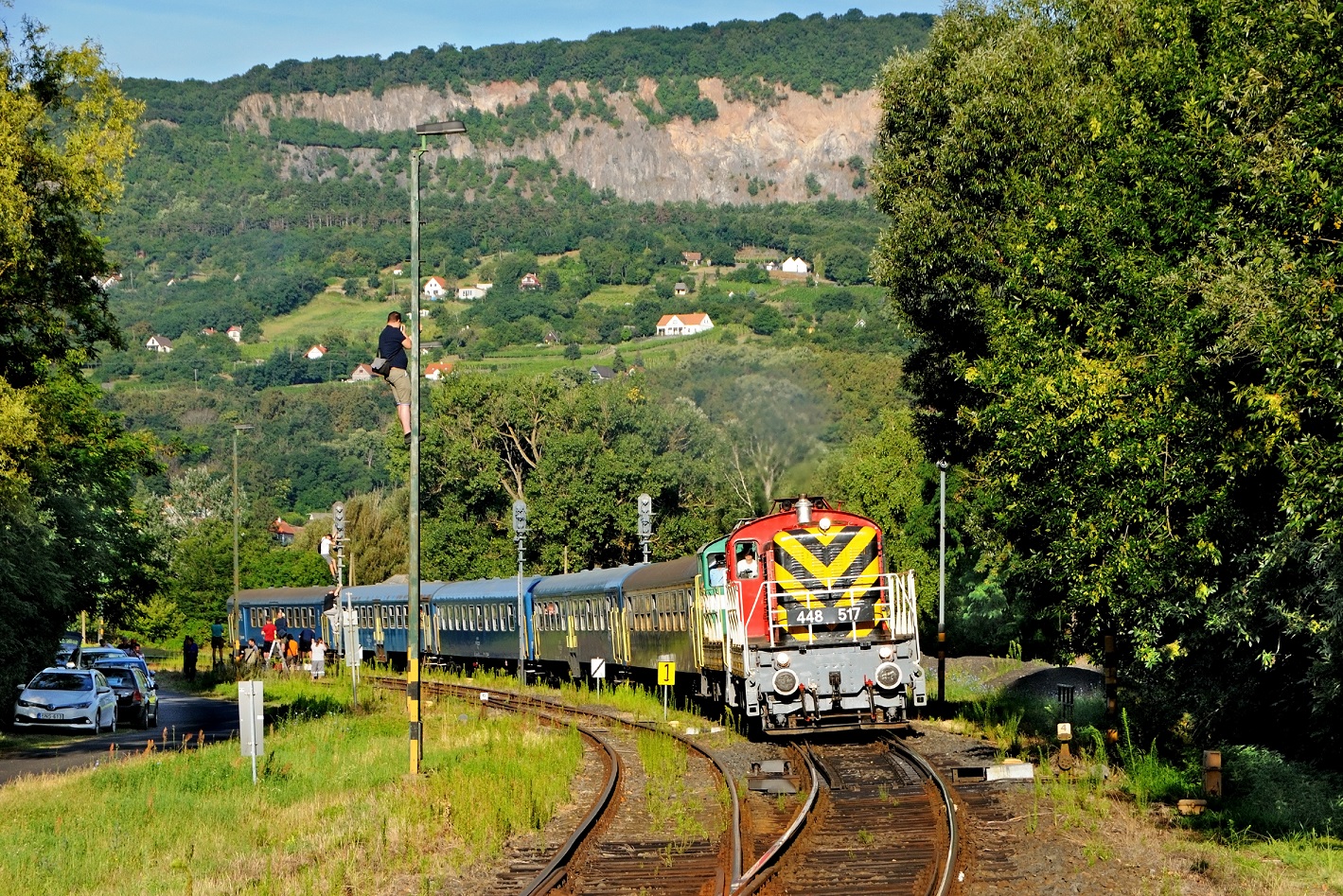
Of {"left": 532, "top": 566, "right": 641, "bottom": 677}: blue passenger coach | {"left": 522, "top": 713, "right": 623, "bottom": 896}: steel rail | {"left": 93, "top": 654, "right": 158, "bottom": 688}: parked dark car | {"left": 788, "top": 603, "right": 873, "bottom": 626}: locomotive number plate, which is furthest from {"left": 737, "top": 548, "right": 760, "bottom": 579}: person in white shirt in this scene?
{"left": 93, "top": 654, "right": 158, "bottom": 688}: parked dark car

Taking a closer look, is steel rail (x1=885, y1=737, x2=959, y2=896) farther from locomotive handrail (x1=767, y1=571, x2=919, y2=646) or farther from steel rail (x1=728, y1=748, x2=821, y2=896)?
locomotive handrail (x1=767, y1=571, x2=919, y2=646)

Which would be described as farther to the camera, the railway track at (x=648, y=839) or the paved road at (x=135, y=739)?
the paved road at (x=135, y=739)

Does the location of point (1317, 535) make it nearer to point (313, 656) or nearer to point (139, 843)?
point (139, 843)

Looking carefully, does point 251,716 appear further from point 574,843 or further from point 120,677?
point 120,677

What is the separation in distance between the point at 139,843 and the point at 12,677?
2165 centimetres

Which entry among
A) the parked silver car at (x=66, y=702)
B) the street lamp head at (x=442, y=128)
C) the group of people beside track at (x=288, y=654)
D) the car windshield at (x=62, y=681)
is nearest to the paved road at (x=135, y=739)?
the parked silver car at (x=66, y=702)

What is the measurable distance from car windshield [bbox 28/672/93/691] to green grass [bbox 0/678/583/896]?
8284 millimetres

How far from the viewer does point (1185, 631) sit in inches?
787

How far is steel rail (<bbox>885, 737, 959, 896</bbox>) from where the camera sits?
1280cm

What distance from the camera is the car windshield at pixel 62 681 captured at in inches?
1299

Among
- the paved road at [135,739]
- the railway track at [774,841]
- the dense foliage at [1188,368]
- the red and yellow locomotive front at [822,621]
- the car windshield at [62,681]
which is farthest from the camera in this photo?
the car windshield at [62,681]

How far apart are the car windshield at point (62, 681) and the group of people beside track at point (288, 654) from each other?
10779 mm

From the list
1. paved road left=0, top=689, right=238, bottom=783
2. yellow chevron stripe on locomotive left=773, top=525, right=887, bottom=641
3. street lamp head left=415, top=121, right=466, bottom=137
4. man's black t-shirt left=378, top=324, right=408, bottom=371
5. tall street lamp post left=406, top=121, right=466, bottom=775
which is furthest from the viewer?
paved road left=0, top=689, right=238, bottom=783

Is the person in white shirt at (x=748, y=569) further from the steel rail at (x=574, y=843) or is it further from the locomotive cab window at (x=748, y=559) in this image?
the steel rail at (x=574, y=843)
